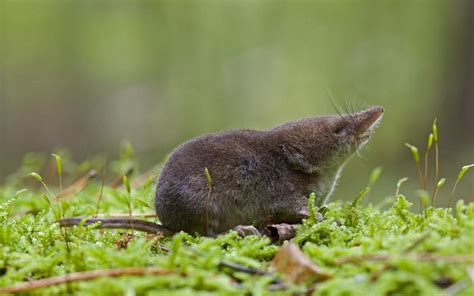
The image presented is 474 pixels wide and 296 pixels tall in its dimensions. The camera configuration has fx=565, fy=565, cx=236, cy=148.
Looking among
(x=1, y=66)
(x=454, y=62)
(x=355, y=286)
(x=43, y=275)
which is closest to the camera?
(x=355, y=286)

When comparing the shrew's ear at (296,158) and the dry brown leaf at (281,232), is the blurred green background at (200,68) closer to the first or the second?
the shrew's ear at (296,158)

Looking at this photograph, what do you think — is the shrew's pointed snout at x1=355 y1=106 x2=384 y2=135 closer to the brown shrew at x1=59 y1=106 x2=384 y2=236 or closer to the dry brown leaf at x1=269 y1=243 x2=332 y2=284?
the brown shrew at x1=59 y1=106 x2=384 y2=236

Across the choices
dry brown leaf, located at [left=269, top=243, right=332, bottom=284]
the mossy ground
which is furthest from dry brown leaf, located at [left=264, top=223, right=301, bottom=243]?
dry brown leaf, located at [left=269, top=243, right=332, bottom=284]

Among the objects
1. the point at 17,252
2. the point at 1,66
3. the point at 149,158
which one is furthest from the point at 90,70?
the point at 17,252

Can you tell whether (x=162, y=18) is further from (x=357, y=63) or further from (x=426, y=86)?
(x=426, y=86)

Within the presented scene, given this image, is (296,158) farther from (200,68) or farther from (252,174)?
(200,68)
